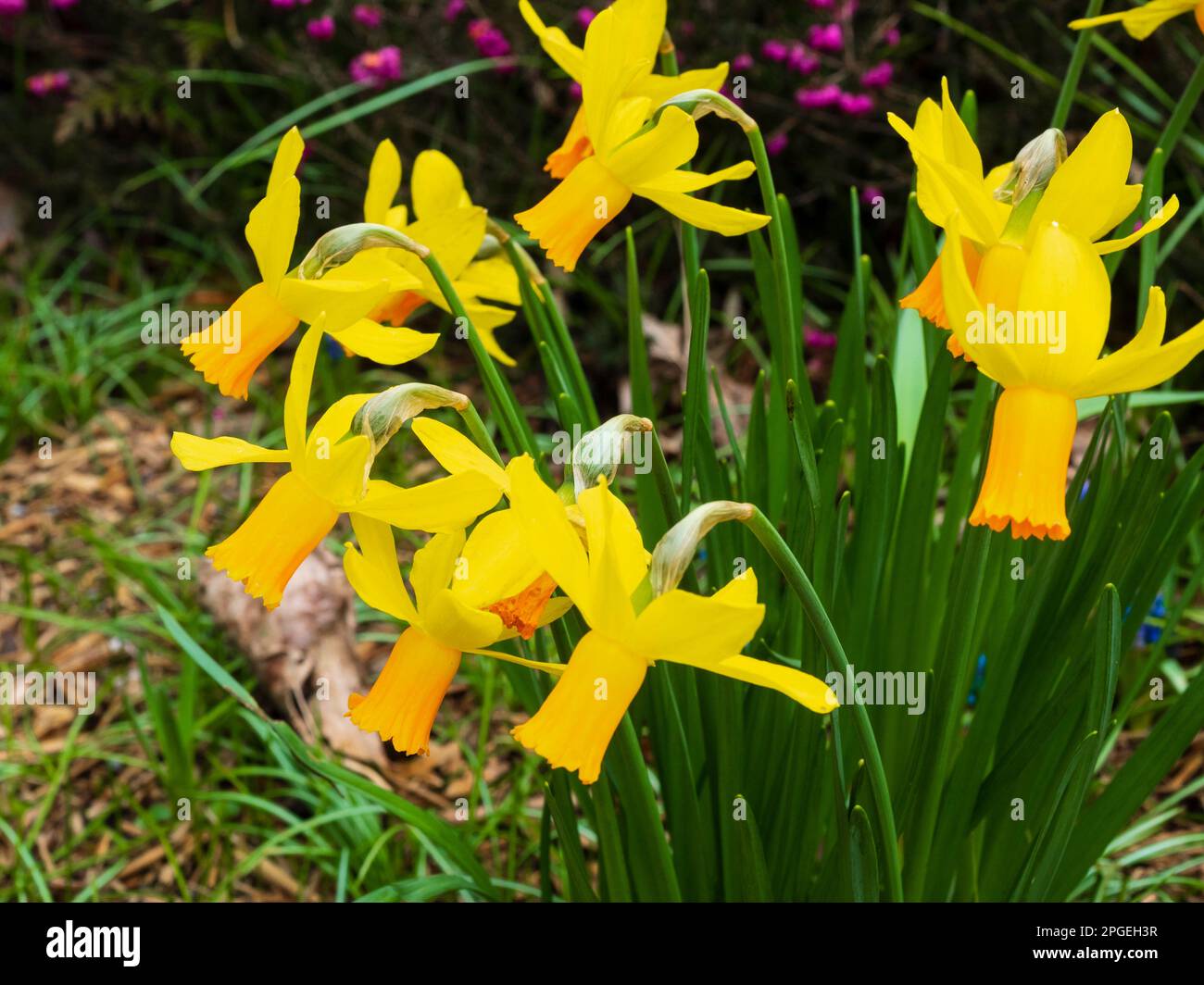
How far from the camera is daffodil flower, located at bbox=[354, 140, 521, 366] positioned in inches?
48.9

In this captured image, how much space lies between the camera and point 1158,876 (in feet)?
5.75

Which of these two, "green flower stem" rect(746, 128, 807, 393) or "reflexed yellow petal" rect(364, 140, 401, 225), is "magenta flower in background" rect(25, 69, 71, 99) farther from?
"green flower stem" rect(746, 128, 807, 393)

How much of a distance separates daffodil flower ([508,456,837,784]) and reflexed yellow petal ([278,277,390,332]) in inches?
10.0

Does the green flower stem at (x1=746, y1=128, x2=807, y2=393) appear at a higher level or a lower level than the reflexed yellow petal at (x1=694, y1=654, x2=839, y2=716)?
higher

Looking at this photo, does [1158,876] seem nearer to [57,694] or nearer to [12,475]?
[57,694]

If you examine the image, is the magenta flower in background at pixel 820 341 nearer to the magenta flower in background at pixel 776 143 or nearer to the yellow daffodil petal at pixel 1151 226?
the magenta flower in background at pixel 776 143

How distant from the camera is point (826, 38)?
2.78 metres

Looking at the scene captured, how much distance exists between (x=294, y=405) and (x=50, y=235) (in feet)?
10.8

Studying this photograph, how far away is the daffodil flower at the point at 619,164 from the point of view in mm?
1078

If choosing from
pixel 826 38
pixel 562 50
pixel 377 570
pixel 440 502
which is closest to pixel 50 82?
pixel 826 38

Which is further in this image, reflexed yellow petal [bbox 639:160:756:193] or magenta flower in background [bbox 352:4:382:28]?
magenta flower in background [bbox 352:4:382:28]

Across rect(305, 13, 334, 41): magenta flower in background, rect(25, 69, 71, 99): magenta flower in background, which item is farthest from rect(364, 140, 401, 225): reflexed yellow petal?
rect(25, 69, 71, 99): magenta flower in background

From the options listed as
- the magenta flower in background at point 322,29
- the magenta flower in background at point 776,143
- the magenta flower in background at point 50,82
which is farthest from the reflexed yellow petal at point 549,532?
the magenta flower in background at point 50,82

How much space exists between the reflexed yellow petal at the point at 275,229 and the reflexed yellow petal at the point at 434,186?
281mm
